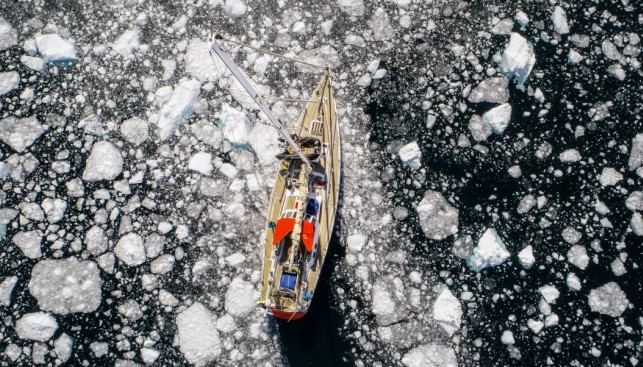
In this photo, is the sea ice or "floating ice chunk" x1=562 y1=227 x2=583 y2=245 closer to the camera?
"floating ice chunk" x1=562 y1=227 x2=583 y2=245

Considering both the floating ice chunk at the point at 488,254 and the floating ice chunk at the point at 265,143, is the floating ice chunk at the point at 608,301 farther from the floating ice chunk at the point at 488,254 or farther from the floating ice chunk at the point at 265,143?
the floating ice chunk at the point at 265,143

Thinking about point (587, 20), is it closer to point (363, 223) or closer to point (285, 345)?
point (363, 223)

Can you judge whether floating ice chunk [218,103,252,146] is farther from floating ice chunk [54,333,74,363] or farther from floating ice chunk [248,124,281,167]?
floating ice chunk [54,333,74,363]

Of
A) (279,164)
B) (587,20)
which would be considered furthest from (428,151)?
(587,20)

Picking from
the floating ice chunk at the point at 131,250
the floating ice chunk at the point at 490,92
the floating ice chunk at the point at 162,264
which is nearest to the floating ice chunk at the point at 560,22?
the floating ice chunk at the point at 490,92

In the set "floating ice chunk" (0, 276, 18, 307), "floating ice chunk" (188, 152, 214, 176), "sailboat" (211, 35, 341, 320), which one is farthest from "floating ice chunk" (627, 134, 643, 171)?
"floating ice chunk" (0, 276, 18, 307)

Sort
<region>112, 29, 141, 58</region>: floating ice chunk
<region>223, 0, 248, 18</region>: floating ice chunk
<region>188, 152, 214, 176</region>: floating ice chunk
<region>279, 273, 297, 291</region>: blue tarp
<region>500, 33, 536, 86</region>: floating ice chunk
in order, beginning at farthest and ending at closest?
<region>223, 0, 248, 18</region>: floating ice chunk < <region>112, 29, 141, 58</region>: floating ice chunk < <region>500, 33, 536, 86</region>: floating ice chunk < <region>188, 152, 214, 176</region>: floating ice chunk < <region>279, 273, 297, 291</region>: blue tarp
